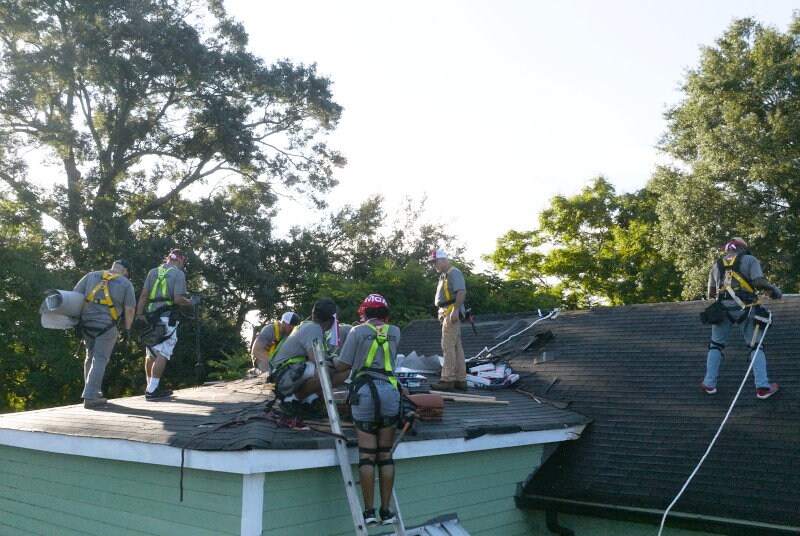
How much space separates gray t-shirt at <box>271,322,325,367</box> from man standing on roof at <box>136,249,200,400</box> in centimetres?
285

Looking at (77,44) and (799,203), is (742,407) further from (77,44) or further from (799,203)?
(77,44)

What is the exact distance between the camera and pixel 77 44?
2484 cm

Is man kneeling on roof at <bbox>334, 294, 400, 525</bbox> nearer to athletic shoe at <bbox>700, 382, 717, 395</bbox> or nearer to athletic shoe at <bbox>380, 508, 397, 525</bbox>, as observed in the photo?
athletic shoe at <bbox>380, 508, 397, 525</bbox>

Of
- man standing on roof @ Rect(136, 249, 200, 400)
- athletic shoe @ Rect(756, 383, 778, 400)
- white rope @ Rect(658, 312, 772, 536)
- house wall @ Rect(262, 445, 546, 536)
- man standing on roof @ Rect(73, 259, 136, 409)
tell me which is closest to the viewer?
house wall @ Rect(262, 445, 546, 536)

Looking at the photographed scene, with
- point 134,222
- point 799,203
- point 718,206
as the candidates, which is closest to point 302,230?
point 134,222

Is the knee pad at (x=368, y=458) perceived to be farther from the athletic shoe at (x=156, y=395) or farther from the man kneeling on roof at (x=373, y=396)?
the athletic shoe at (x=156, y=395)

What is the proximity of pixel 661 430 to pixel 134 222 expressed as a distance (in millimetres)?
22147

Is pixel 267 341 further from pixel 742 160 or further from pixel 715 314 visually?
pixel 742 160

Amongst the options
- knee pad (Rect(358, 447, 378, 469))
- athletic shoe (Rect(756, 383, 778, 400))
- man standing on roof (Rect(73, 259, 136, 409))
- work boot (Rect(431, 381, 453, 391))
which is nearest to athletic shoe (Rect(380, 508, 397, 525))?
knee pad (Rect(358, 447, 378, 469))

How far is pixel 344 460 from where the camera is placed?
640cm

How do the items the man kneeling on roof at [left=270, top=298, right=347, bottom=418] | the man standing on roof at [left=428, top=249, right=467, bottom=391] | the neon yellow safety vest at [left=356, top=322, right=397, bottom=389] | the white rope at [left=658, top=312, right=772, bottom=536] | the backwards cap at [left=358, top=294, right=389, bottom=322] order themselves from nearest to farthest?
1. the neon yellow safety vest at [left=356, top=322, right=397, bottom=389]
2. the backwards cap at [left=358, top=294, right=389, bottom=322]
3. the man kneeling on roof at [left=270, top=298, right=347, bottom=418]
4. the white rope at [left=658, top=312, right=772, bottom=536]
5. the man standing on roof at [left=428, top=249, right=467, bottom=391]

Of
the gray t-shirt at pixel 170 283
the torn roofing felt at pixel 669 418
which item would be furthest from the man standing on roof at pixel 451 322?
the gray t-shirt at pixel 170 283

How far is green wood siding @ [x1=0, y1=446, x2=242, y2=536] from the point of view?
21.0ft

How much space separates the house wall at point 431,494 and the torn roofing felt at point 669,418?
39 centimetres
